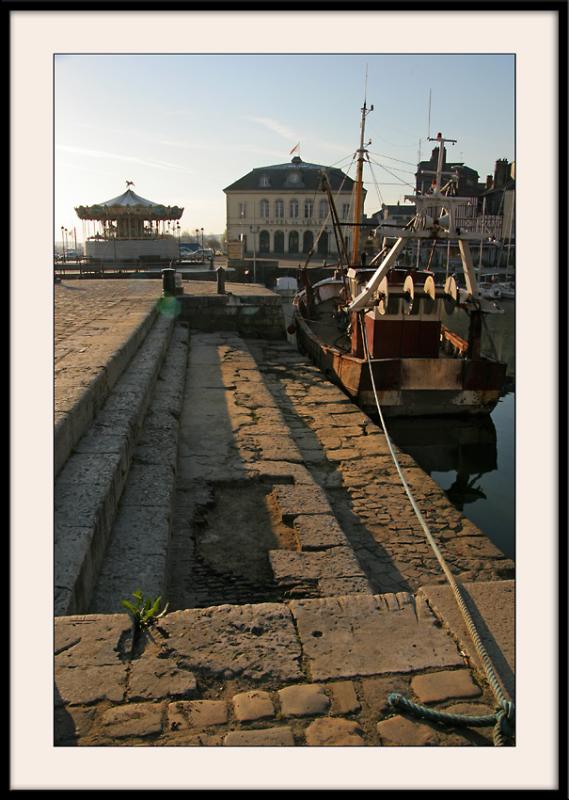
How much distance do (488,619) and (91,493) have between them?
236 cm

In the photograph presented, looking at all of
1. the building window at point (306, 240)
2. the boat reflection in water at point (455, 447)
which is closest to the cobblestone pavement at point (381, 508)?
the boat reflection in water at point (455, 447)

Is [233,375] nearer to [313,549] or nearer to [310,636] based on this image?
[313,549]

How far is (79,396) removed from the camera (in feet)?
15.8

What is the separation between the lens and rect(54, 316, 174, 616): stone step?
9.86ft

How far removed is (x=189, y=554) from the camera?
438cm

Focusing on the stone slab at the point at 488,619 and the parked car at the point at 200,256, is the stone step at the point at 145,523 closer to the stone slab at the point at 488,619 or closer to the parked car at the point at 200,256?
the stone slab at the point at 488,619

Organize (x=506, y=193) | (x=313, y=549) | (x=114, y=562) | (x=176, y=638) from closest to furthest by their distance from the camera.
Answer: (x=176, y=638) < (x=114, y=562) < (x=313, y=549) < (x=506, y=193)

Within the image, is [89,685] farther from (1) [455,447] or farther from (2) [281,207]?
(2) [281,207]

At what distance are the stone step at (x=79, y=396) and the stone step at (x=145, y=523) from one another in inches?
20.7

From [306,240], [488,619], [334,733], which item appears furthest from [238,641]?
[306,240]

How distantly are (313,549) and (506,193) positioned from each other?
35677 millimetres

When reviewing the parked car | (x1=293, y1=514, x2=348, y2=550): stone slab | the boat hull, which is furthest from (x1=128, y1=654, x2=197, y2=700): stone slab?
the parked car
